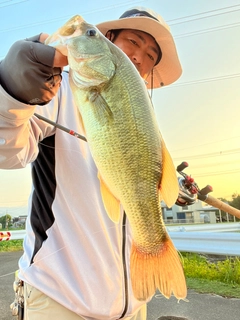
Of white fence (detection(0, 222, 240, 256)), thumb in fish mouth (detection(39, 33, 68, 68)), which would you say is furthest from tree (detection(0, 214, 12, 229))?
→ thumb in fish mouth (detection(39, 33, 68, 68))

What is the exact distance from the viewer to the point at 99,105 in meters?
1.25

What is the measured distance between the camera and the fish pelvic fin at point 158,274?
1292 millimetres

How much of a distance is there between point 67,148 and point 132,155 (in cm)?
54

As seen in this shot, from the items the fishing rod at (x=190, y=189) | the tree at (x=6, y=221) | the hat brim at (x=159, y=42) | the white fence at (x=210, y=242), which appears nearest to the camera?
the hat brim at (x=159, y=42)

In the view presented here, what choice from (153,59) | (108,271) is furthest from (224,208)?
(108,271)

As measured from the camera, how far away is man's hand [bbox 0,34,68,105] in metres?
1.16

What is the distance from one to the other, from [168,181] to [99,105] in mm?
472

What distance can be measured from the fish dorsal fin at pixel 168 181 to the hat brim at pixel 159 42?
1146mm

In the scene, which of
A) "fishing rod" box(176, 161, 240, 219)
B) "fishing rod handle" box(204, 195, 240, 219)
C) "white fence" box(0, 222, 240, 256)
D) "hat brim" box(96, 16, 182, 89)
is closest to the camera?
"hat brim" box(96, 16, 182, 89)

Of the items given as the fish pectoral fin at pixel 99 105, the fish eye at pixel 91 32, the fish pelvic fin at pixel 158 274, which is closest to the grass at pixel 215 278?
the fish pelvic fin at pixel 158 274

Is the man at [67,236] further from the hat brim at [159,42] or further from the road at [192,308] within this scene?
the road at [192,308]

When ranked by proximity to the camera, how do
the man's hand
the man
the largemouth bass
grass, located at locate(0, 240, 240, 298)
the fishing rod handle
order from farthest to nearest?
grass, located at locate(0, 240, 240, 298)
the fishing rod handle
the man
the largemouth bass
the man's hand

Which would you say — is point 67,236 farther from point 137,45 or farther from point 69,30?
point 137,45

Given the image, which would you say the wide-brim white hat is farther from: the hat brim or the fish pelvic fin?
the fish pelvic fin
